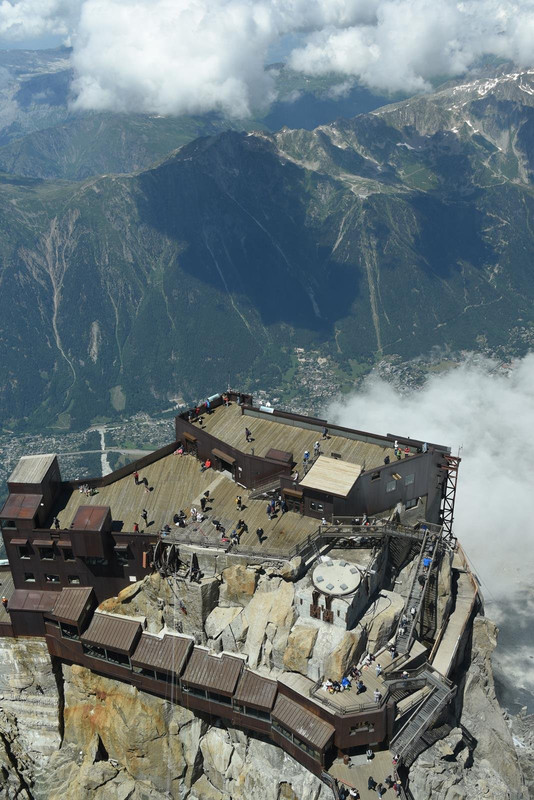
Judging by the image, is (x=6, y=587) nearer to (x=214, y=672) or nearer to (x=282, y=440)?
(x=214, y=672)

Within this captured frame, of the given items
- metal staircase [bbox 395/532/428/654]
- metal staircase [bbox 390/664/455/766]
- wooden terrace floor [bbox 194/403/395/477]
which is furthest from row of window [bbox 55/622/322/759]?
wooden terrace floor [bbox 194/403/395/477]

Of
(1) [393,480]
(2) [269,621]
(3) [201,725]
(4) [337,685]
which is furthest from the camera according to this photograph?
(1) [393,480]

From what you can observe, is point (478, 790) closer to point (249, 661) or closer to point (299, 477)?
point (249, 661)

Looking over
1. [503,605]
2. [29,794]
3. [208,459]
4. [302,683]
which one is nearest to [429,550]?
[302,683]

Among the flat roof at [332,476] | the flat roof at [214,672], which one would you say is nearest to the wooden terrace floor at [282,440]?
the flat roof at [332,476]

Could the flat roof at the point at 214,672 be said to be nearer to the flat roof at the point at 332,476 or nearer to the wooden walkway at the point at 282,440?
the flat roof at the point at 332,476

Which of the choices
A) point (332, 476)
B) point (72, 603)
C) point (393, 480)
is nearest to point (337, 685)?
point (332, 476)
